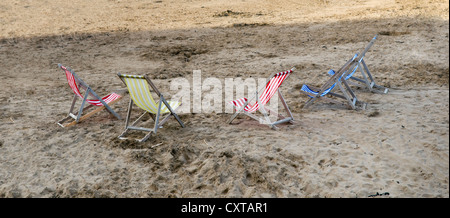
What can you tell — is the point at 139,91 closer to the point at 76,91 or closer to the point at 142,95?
the point at 142,95

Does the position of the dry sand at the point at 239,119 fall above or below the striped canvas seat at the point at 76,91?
below

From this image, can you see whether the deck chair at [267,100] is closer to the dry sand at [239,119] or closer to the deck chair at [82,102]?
the dry sand at [239,119]

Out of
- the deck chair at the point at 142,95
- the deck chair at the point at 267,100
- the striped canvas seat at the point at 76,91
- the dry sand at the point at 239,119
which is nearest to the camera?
the dry sand at the point at 239,119

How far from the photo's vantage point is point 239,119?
5.30m

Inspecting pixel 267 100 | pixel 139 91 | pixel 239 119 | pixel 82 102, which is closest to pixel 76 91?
pixel 82 102

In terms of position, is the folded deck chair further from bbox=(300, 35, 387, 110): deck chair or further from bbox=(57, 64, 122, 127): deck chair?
bbox=(57, 64, 122, 127): deck chair

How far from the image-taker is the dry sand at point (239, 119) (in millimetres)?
3773

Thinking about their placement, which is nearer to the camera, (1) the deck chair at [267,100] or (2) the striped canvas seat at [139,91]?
(2) the striped canvas seat at [139,91]

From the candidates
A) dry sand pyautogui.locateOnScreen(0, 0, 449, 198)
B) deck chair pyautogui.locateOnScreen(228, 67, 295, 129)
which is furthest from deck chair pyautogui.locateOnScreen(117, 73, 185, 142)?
deck chair pyautogui.locateOnScreen(228, 67, 295, 129)

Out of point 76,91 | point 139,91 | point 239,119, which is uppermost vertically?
point 139,91

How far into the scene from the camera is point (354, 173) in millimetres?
3793

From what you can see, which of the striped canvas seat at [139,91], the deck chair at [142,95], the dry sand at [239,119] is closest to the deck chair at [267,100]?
the dry sand at [239,119]

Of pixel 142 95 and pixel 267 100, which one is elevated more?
pixel 142 95
